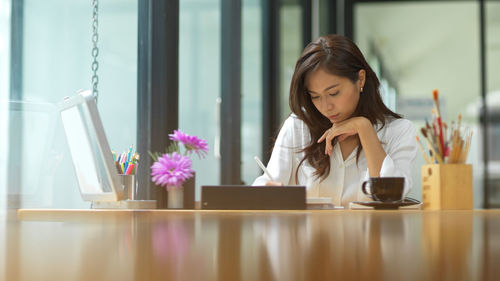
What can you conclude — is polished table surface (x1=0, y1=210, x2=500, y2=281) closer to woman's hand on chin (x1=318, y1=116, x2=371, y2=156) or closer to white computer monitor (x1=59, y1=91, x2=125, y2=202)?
white computer monitor (x1=59, y1=91, x2=125, y2=202)

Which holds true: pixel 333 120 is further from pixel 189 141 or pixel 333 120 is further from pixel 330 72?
pixel 189 141

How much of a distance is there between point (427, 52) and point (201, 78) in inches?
140

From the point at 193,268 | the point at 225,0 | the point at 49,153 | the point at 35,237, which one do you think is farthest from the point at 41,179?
the point at 225,0

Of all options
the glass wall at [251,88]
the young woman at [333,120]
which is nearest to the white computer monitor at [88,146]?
the young woman at [333,120]

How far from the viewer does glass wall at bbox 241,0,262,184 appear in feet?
12.3

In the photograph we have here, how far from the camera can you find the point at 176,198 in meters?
1.36

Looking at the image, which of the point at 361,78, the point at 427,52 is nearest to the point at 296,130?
the point at 361,78

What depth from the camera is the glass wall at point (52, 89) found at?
1489mm

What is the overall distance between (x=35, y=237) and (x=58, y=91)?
1.47m

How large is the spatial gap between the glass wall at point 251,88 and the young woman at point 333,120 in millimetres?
1478

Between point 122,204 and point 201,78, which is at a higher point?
point 201,78

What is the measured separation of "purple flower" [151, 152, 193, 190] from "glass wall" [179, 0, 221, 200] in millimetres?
1344

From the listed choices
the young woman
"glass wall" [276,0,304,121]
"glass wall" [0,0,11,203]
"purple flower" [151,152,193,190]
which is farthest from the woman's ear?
"glass wall" [276,0,304,121]

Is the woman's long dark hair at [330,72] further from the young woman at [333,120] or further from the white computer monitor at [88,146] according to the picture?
the white computer monitor at [88,146]
